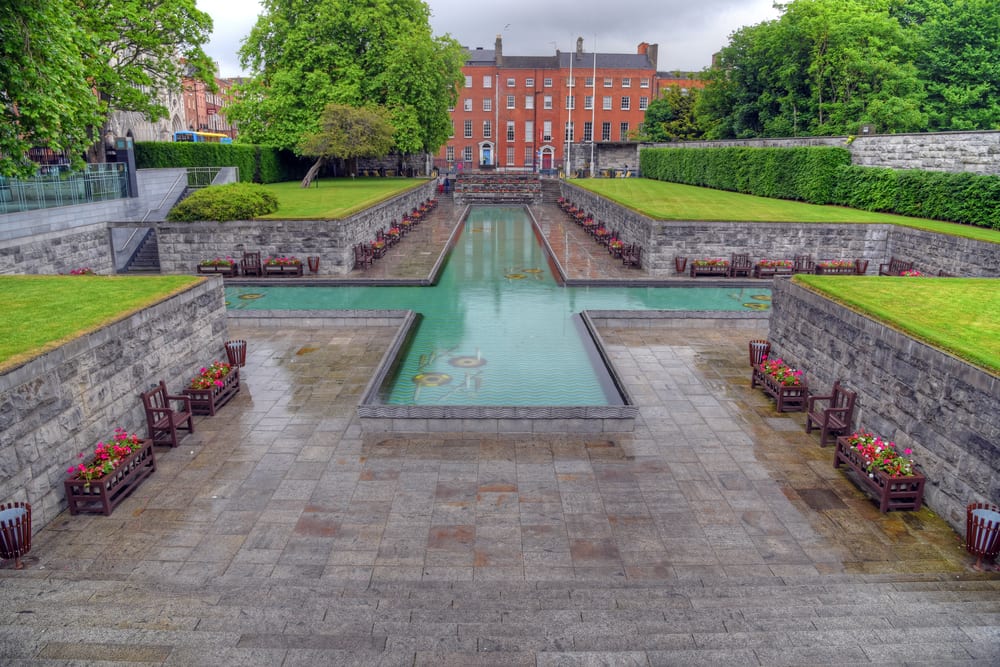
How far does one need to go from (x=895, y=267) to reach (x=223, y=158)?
33586mm

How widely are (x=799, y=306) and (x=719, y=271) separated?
1158 cm

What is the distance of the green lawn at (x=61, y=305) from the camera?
9.66 meters

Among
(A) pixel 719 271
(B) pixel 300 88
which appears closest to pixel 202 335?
(A) pixel 719 271

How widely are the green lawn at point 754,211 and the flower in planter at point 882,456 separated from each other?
45.2 feet

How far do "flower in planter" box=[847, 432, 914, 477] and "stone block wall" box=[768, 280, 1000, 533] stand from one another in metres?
0.23

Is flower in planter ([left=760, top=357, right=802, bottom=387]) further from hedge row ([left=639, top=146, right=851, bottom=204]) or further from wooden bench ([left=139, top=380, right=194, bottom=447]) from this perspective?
hedge row ([left=639, top=146, right=851, bottom=204])

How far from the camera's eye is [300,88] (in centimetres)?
4341

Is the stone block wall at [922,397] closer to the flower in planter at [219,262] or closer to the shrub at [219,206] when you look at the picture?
the flower in planter at [219,262]

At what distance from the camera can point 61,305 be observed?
12.0 m

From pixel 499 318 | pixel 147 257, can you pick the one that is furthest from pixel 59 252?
pixel 499 318

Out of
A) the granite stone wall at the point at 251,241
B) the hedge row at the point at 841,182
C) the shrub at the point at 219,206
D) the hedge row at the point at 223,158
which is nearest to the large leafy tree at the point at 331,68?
the hedge row at the point at 223,158

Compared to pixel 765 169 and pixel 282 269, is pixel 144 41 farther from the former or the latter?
pixel 765 169

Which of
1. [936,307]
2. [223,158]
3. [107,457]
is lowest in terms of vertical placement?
[107,457]

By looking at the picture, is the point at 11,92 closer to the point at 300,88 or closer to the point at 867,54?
the point at 300,88
